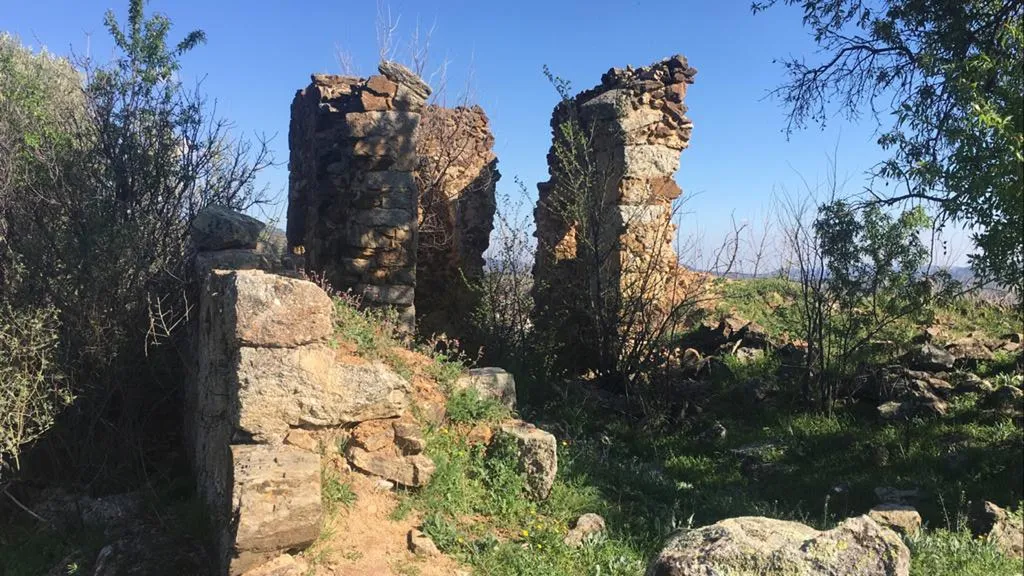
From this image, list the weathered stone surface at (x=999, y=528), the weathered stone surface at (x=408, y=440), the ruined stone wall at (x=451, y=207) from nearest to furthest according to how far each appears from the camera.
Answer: the weathered stone surface at (x=408, y=440)
the weathered stone surface at (x=999, y=528)
the ruined stone wall at (x=451, y=207)

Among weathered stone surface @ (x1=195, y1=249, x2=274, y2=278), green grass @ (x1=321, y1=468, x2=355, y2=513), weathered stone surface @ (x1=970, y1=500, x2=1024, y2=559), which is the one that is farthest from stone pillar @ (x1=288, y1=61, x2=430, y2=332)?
weathered stone surface @ (x1=970, y1=500, x2=1024, y2=559)

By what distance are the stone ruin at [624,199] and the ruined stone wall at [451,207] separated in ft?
6.75

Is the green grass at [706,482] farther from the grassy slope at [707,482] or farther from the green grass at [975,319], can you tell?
the green grass at [975,319]

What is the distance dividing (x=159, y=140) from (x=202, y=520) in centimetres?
379

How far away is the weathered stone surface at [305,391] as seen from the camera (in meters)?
3.95

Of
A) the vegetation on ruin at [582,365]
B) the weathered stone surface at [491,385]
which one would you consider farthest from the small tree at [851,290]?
the weathered stone surface at [491,385]

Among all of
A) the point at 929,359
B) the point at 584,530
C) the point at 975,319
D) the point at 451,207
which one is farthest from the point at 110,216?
the point at 975,319

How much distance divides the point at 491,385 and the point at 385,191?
3.71 metres

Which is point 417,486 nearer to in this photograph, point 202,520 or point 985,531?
point 202,520

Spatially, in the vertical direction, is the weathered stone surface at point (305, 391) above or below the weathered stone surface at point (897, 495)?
above

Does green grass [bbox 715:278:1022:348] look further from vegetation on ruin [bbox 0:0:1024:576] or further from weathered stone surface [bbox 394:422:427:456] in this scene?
weathered stone surface [bbox 394:422:427:456]

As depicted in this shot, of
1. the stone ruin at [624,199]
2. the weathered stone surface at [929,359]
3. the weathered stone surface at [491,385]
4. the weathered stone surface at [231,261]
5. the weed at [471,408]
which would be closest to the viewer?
the weed at [471,408]

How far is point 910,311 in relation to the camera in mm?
6832

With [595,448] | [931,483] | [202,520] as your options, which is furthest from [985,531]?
[202,520]
